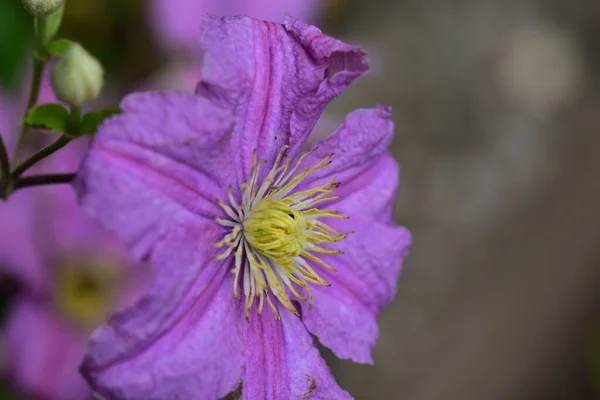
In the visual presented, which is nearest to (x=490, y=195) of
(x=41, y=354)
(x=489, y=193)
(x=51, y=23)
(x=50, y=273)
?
(x=489, y=193)

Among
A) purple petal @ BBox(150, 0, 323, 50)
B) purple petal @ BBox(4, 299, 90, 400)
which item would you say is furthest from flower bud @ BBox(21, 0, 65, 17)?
purple petal @ BBox(150, 0, 323, 50)

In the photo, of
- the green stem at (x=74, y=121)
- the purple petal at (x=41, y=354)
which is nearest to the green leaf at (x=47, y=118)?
the green stem at (x=74, y=121)

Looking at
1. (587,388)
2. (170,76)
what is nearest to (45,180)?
(170,76)

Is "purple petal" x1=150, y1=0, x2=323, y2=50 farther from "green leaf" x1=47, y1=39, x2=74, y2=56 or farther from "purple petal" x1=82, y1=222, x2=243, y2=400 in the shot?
"purple petal" x1=82, y1=222, x2=243, y2=400

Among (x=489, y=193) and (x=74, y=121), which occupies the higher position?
(x=74, y=121)

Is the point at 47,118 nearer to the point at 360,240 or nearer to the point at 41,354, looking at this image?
the point at 360,240

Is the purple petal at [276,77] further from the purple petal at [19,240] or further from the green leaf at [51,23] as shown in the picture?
the purple petal at [19,240]

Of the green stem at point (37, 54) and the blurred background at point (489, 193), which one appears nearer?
the green stem at point (37, 54)
